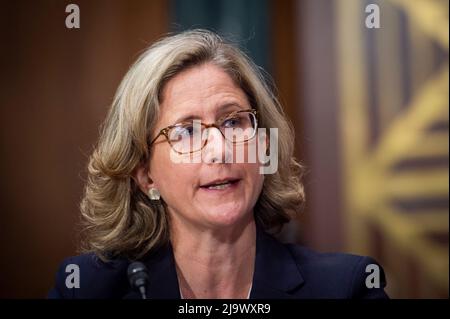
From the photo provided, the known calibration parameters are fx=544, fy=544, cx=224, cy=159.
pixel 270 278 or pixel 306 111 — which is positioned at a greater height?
pixel 306 111

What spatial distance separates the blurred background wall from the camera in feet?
4.03

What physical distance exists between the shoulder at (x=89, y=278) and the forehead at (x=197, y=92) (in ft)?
1.07

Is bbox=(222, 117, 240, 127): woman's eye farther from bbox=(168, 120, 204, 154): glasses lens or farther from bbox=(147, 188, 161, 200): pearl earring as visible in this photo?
bbox=(147, 188, 161, 200): pearl earring

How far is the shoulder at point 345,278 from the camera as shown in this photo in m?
1.08

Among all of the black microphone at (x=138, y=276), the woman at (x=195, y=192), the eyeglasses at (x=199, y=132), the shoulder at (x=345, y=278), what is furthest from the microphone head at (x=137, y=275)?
the shoulder at (x=345, y=278)

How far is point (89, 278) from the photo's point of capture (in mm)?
1110

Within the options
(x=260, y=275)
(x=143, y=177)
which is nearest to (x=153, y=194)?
(x=143, y=177)

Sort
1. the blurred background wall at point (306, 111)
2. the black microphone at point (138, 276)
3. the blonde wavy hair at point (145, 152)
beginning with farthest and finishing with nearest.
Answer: the blurred background wall at point (306, 111), the blonde wavy hair at point (145, 152), the black microphone at point (138, 276)

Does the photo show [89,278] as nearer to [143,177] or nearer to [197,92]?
[143,177]

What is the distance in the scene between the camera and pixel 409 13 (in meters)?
1.32

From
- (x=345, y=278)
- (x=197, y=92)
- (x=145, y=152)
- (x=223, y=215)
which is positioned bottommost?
(x=345, y=278)

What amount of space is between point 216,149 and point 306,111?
40 centimetres

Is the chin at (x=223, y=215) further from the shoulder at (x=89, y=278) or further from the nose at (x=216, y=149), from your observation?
the shoulder at (x=89, y=278)

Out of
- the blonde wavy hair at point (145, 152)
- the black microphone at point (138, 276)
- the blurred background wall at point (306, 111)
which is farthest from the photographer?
the blurred background wall at point (306, 111)
